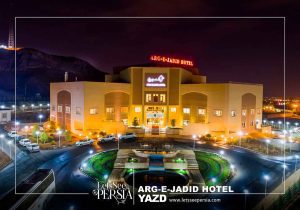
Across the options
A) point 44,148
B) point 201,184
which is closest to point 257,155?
point 201,184

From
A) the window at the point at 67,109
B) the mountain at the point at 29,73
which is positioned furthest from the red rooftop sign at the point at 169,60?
the mountain at the point at 29,73

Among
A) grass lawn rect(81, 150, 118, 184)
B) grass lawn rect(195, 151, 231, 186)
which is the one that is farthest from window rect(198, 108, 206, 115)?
grass lawn rect(81, 150, 118, 184)

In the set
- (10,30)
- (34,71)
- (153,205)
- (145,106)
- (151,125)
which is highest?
(10,30)

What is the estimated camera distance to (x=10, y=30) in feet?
407

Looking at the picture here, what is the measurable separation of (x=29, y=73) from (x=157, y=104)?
116368 millimetres

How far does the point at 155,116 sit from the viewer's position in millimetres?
44406

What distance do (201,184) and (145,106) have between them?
24.4m

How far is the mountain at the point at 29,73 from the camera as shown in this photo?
126875 mm

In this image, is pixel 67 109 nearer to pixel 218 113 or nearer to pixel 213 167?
pixel 218 113

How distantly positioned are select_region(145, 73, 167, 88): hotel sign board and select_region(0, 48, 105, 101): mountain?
7984cm

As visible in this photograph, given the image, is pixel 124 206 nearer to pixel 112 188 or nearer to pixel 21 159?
pixel 112 188

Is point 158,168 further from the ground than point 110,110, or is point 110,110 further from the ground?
point 110,110

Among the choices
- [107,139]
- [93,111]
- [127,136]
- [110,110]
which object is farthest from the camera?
[110,110]

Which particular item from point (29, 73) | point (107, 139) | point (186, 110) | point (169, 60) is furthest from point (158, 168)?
point (29, 73)
